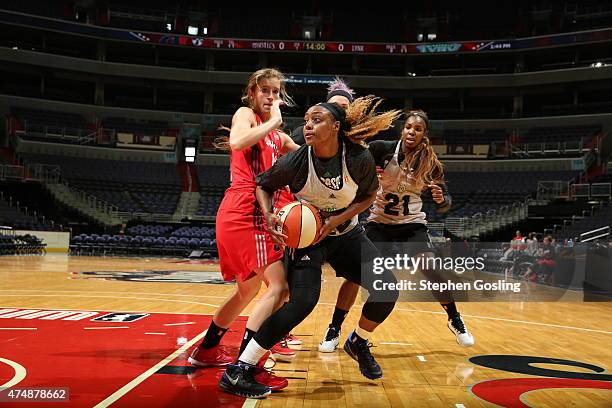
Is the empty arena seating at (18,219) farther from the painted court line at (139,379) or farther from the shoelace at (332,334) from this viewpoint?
the shoelace at (332,334)

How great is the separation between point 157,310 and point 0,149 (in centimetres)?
2664

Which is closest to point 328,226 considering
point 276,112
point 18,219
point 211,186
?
point 276,112

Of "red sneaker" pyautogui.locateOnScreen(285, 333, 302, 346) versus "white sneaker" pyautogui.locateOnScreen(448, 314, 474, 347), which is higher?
"white sneaker" pyautogui.locateOnScreen(448, 314, 474, 347)

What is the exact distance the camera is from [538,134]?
1237 inches

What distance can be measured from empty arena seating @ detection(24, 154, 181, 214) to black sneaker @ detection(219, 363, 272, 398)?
2575 centimetres

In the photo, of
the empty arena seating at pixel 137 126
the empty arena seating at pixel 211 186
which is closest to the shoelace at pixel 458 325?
the empty arena seating at pixel 211 186

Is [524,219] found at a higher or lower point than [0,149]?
lower

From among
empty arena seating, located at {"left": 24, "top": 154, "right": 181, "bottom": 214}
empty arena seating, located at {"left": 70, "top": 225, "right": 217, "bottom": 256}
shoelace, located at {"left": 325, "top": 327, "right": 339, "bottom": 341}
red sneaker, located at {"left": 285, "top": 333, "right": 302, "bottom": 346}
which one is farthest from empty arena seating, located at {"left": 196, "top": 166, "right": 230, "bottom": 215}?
shoelace, located at {"left": 325, "top": 327, "right": 339, "bottom": 341}

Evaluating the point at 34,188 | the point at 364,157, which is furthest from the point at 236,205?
the point at 34,188

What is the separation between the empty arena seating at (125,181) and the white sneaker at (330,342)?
2434 centimetres

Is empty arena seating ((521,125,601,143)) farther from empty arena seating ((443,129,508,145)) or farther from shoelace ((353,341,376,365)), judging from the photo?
shoelace ((353,341,376,365))

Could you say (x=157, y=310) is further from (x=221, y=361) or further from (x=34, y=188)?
(x=34, y=188)

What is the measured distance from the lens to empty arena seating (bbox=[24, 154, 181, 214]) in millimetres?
28609

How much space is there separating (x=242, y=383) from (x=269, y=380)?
353mm
